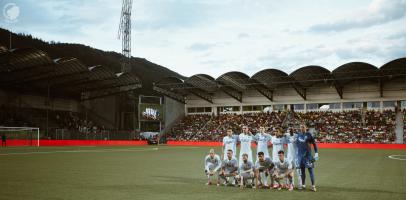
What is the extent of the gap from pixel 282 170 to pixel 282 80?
51698mm

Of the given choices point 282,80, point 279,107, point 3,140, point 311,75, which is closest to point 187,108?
point 279,107

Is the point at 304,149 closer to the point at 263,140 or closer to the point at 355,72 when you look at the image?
the point at 263,140

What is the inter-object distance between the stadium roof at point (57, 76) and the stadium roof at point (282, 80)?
9966 millimetres

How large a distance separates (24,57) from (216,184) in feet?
126

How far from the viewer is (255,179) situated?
14.0m

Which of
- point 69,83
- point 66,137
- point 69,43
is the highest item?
point 69,43

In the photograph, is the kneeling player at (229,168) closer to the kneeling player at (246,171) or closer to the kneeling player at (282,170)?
the kneeling player at (246,171)

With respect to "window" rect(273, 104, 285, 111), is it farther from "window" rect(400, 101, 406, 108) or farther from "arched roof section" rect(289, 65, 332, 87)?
"window" rect(400, 101, 406, 108)

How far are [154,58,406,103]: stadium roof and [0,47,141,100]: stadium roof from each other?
997 centimetres

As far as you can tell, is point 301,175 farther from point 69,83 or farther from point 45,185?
point 69,83

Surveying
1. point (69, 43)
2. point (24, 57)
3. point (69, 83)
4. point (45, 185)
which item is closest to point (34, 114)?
point (69, 83)

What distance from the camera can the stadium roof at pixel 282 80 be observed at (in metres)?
56.4

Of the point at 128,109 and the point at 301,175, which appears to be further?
the point at 128,109

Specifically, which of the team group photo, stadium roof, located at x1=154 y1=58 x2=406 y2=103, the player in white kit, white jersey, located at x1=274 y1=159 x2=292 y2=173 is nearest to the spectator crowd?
stadium roof, located at x1=154 y1=58 x2=406 y2=103
